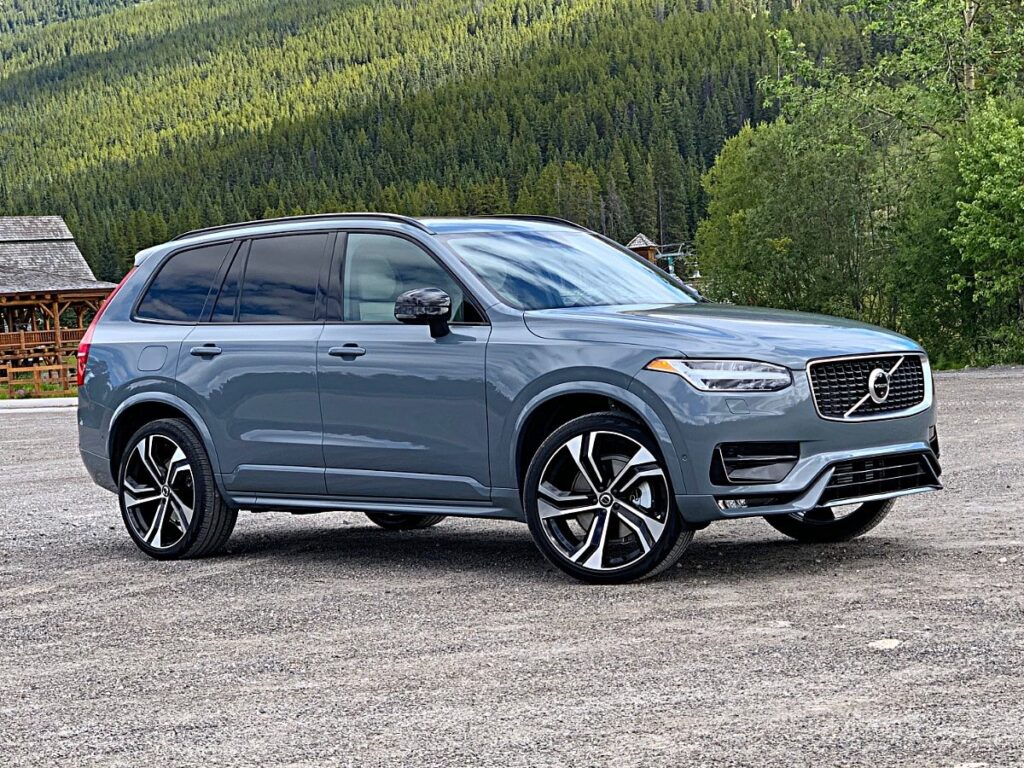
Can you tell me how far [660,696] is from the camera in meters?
5.04

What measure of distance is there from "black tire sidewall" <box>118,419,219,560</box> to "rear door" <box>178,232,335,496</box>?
0.14 metres

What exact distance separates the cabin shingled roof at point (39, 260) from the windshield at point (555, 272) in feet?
195

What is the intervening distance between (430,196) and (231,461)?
184415mm

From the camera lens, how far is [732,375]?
22.9 feet

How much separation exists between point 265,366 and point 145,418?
1249mm

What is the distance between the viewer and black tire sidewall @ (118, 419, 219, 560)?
8.79 metres

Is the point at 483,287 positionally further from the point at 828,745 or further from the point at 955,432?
the point at 955,432

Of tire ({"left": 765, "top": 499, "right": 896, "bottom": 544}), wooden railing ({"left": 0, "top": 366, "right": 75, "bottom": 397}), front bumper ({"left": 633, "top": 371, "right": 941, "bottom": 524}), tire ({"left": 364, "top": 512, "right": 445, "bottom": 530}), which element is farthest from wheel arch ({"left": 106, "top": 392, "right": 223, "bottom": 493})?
wooden railing ({"left": 0, "top": 366, "right": 75, "bottom": 397})

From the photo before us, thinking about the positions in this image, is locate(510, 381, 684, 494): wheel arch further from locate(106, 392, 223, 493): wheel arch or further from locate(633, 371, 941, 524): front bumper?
locate(106, 392, 223, 493): wheel arch

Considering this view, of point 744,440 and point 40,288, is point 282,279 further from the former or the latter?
point 40,288

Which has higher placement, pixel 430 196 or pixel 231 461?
pixel 231 461

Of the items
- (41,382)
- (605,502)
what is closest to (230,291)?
(605,502)

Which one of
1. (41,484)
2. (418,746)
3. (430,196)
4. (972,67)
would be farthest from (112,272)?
(418,746)

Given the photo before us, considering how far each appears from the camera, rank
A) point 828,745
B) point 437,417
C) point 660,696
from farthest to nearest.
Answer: point 437,417, point 660,696, point 828,745
